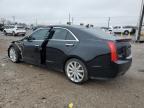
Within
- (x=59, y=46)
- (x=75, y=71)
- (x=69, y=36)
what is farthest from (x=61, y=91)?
(x=69, y=36)

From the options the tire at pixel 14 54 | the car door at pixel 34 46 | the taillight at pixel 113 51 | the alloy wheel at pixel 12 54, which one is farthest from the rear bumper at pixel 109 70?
the alloy wheel at pixel 12 54

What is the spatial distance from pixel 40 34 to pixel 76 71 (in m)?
1.86

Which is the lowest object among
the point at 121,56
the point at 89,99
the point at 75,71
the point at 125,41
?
the point at 89,99

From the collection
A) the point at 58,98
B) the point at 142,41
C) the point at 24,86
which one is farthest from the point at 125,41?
the point at 142,41

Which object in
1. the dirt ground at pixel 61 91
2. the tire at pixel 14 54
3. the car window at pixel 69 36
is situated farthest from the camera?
the tire at pixel 14 54

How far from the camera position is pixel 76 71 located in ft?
15.1

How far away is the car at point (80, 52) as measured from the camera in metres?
4.13

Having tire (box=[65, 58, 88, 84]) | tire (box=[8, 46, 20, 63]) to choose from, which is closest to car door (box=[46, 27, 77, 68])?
tire (box=[65, 58, 88, 84])

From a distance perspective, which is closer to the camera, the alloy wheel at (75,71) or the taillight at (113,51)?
the taillight at (113,51)

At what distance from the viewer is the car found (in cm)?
413

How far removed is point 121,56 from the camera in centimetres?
429

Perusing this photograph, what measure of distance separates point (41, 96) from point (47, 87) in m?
0.52

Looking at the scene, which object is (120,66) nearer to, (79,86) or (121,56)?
(121,56)

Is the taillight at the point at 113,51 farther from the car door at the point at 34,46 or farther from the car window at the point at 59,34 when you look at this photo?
the car door at the point at 34,46
